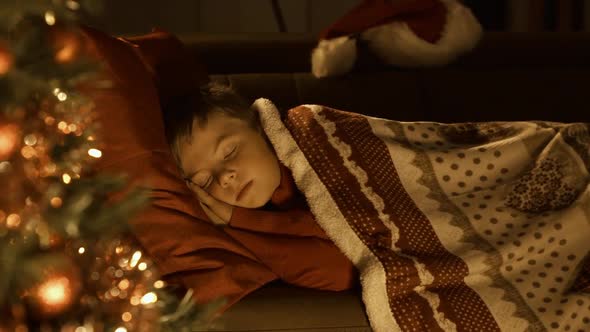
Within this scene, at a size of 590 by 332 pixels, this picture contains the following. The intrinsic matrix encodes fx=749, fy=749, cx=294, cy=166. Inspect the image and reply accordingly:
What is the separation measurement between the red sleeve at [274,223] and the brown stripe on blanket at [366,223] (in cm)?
7

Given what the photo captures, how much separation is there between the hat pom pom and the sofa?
1.0 inches

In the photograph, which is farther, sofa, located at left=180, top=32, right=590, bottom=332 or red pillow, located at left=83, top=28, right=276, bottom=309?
sofa, located at left=180, top=32, right=590, bottom=332

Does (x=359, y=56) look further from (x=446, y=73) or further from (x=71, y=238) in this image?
(x=71, y=238)

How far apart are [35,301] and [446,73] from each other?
1.45 m

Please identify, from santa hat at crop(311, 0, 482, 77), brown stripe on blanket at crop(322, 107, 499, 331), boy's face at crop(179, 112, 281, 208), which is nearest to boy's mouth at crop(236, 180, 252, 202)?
boy's face at crop(179, 112, 281, 208)

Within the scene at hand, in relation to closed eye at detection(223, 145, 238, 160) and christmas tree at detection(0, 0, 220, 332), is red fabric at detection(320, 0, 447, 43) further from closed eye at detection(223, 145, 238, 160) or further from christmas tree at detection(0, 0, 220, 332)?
christmas tree at detection(0, 0, 220, 332)

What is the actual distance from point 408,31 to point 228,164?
0.72m

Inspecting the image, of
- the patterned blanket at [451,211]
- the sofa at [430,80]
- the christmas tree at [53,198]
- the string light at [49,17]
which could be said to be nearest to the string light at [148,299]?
the christmas tree at [53,198]

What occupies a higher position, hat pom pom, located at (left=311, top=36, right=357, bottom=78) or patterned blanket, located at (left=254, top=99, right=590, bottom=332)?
hat pom pom, located at (left=311, top=36, right=357, bottom=78)

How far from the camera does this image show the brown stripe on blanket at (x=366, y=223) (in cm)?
131

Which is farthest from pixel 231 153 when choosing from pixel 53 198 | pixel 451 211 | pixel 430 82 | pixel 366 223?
pixel 53 198

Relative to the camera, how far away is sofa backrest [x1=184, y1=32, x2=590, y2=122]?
189 cm

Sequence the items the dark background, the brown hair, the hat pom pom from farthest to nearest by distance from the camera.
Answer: the dark background
the hat pom pom
the brown hair

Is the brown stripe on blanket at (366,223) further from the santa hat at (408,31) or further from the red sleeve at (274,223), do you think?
the santa hat at (408,31)
